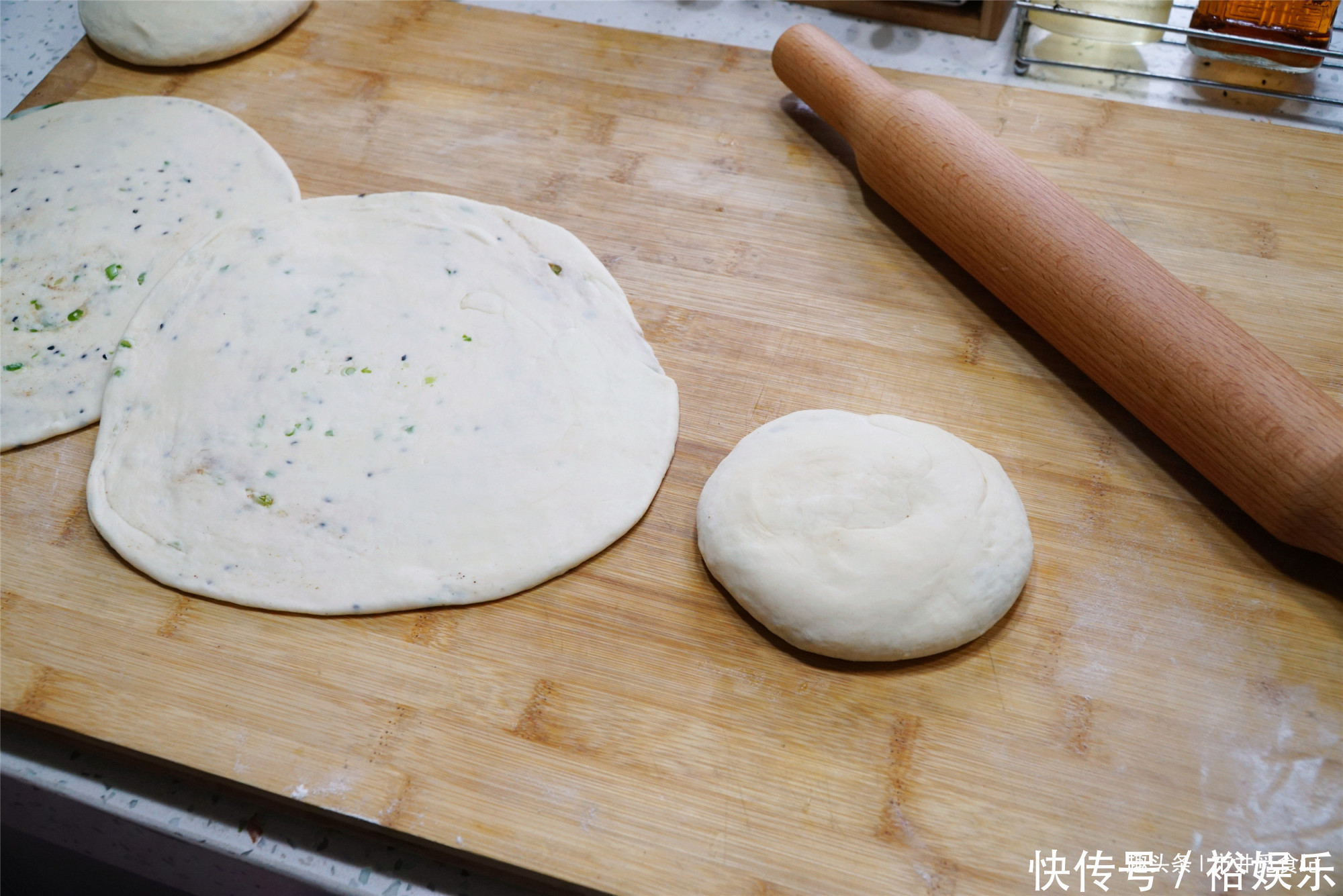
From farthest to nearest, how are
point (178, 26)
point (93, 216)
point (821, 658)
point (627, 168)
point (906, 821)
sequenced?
point (178, 26), point (627, 168), point (93, 216), point (821, 658), point (906, 821)

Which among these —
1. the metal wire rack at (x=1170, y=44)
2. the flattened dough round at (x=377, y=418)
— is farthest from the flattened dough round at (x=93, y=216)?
the metal wire rack at (x=1170, y=44)

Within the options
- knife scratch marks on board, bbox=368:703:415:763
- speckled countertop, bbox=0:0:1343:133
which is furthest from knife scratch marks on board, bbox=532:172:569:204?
knife scratch marks on board, bbox=368:703:415:763

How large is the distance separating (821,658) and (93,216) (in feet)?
4.53

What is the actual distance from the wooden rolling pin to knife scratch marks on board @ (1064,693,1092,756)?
13.7 inches

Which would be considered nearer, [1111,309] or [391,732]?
[391,732]

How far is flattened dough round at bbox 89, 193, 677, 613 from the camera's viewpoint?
1.21 m

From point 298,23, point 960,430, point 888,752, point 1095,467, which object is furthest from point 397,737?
point 298,23

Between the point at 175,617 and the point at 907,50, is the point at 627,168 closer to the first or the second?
the point at 907,50

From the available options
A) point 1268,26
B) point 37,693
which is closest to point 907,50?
point 1268,26

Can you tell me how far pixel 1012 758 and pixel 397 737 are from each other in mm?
728

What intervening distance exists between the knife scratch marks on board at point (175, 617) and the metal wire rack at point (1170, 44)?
1640mm

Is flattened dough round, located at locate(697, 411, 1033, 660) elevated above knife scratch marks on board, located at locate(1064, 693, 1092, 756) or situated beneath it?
elevated above

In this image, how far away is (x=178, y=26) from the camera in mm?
1799

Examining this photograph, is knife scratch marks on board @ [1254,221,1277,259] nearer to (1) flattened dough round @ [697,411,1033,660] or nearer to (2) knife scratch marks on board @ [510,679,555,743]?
(1) flattened dough round @ [697,411,1033,660]
